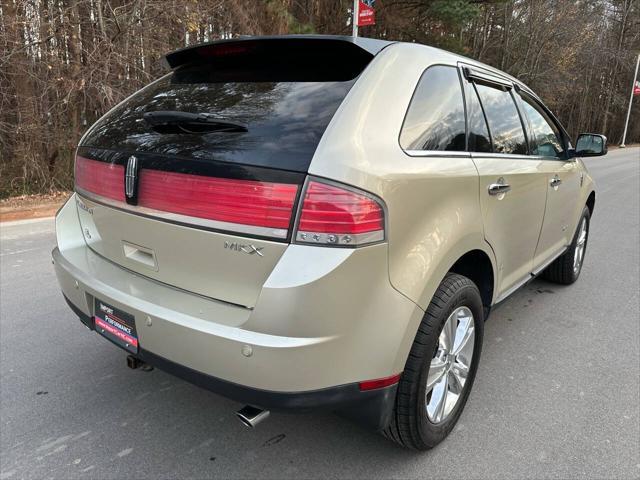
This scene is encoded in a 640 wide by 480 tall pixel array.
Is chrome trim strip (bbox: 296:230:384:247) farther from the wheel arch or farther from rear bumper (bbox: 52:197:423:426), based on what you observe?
the wheel arch

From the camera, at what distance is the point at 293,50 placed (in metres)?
2.15

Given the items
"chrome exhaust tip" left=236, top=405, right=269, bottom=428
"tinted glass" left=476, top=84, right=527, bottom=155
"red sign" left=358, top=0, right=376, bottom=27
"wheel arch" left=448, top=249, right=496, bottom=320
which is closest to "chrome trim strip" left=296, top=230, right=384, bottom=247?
"chrome exhaust tip" left=236, top=405, right=269, bottom=428

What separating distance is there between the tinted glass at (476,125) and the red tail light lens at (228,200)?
1.23 m

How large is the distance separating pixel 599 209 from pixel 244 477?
8567 mm

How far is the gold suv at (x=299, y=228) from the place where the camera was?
169 centimetres

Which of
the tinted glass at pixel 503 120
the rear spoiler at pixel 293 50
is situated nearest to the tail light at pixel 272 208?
the rear spoiler at pixel 293 50

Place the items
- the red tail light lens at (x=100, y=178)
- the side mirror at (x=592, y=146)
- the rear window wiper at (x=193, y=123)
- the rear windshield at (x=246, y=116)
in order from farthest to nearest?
1. the side mirror at (x=592, y=146)
2. the red tail light lens at (x=100, y=178)
3. the rear window wiper at (x=193, y=123)
4. the rear windshield at (x=246, y=116)

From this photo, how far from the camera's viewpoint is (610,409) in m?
2.69

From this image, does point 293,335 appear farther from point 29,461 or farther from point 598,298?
point 598,298

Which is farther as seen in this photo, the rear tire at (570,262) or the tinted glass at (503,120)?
the rear tire at (570,262)

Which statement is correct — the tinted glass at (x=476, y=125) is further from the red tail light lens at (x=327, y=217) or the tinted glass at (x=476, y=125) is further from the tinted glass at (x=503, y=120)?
the red tail light lens at (x=327, y=217)

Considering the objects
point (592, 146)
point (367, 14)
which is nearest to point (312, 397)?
point (592, 146)

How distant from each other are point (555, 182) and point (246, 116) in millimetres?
2496

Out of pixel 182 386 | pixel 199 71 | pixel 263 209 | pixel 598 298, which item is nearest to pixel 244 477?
pixel 182 386
